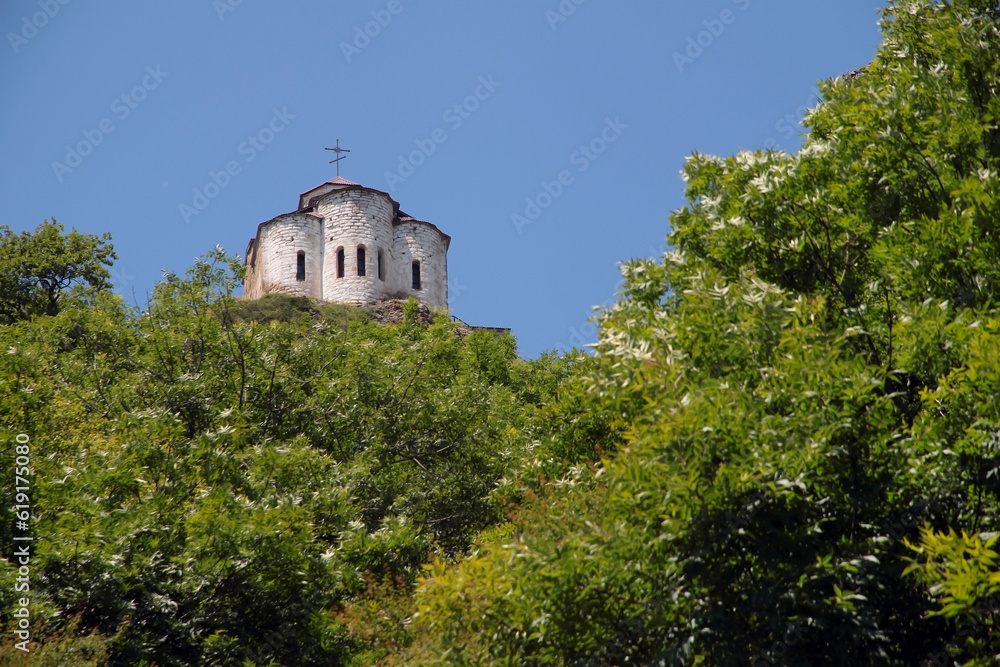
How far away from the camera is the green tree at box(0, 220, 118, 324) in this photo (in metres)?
39.1

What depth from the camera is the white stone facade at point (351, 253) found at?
61.0 m

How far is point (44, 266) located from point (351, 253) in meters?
23.0

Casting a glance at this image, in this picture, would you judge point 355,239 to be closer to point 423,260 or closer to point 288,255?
point 288,255

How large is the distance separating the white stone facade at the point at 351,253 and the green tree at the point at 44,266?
18.6m

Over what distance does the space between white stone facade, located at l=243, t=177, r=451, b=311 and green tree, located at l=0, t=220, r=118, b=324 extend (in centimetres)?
1858

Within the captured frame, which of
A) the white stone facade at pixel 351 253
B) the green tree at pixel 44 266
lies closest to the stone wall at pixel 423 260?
the white stone facade at pixel 351 253

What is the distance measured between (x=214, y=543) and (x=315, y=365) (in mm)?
8284

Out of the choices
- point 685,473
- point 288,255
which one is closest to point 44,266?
point 288,255

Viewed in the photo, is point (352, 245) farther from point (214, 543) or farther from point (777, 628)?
point (777, 628)

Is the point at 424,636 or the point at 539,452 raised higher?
the point at 539,452

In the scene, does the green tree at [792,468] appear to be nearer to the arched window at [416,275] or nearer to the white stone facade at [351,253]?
the white stone facade at [351,253]

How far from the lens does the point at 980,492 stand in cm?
854

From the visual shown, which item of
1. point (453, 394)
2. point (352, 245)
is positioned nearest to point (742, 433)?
point (453, 394)

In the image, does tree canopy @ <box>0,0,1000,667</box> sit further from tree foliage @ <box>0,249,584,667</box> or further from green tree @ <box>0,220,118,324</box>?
green tree @ <box>0,220,118,324</box>
